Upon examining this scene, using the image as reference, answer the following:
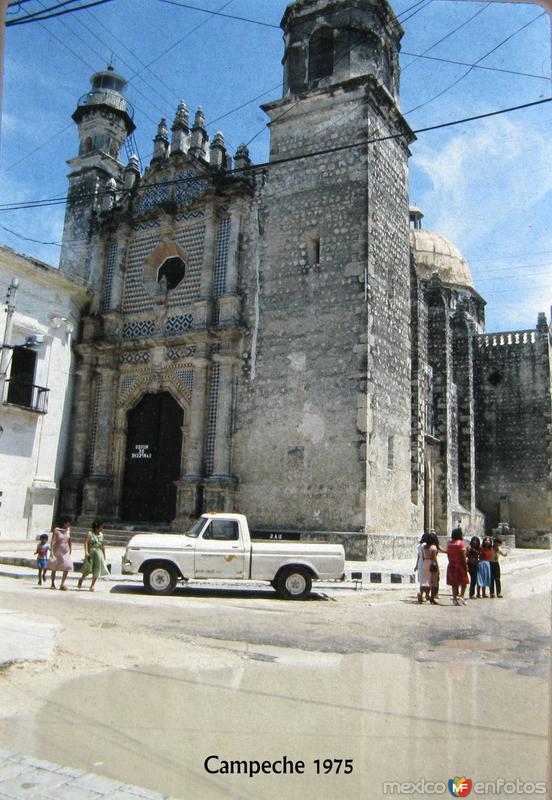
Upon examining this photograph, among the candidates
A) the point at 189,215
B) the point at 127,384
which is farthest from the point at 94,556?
the point at 189,215

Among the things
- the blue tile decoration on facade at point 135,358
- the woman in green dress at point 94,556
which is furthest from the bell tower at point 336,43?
the woman in green dress at point 94,556

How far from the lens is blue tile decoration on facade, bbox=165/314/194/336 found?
18.8 meters

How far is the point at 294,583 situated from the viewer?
34.4 feet

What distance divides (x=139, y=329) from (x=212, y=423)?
4316 millimetres

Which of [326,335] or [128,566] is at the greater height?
[326,335]

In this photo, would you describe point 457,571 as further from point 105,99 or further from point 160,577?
point 105,99

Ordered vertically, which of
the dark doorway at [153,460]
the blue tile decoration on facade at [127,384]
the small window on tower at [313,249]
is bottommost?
the dark doorway at [153,460]

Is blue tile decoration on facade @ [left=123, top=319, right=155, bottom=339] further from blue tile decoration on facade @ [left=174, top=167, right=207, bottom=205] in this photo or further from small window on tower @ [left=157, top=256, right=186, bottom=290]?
blue tile decoration on facade @ [left=174, top=167, right=207, bottom=205]

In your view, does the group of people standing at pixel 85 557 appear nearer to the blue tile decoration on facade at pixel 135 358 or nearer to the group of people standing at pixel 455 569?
the group of people standing at pixel 455 569

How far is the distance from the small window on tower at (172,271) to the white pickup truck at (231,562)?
11004 mm

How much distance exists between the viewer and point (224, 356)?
17672 millimetres

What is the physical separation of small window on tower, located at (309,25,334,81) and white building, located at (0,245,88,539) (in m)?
9.47

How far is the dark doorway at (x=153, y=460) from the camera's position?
1830cm

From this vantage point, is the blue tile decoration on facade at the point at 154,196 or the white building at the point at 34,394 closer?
the white building at the point at 34,394
